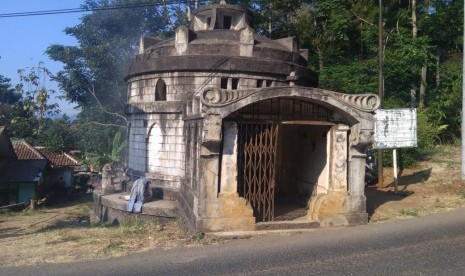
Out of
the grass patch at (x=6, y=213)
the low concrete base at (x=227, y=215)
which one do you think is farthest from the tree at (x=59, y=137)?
the low concrete base at (x=227, y=215)

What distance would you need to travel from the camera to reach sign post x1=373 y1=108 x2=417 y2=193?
47.8 feet

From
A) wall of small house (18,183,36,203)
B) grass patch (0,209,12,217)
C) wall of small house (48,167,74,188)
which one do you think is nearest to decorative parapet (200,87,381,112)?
grass patch (0,209,12,217)

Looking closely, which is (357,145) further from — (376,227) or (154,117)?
(154,117)

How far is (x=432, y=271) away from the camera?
6828 millimetres

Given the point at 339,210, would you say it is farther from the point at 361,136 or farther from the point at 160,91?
the point at 160,91

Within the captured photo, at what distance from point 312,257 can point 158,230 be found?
4.50m

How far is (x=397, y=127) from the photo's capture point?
48.1ft

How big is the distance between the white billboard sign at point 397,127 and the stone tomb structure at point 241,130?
9.04ft

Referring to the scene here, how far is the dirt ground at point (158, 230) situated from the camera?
8.82 metres

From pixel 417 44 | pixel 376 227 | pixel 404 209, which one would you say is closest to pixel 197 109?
pixel 376 227

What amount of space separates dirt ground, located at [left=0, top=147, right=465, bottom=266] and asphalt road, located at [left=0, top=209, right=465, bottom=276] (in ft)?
2.12

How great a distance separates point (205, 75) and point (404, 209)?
23.2 feet

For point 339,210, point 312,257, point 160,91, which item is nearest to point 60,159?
point 160,91

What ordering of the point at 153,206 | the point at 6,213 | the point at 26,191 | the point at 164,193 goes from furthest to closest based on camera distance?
the point at 26,191 → the point at 6,213 → the point at 164,193 → the point at 153,206
